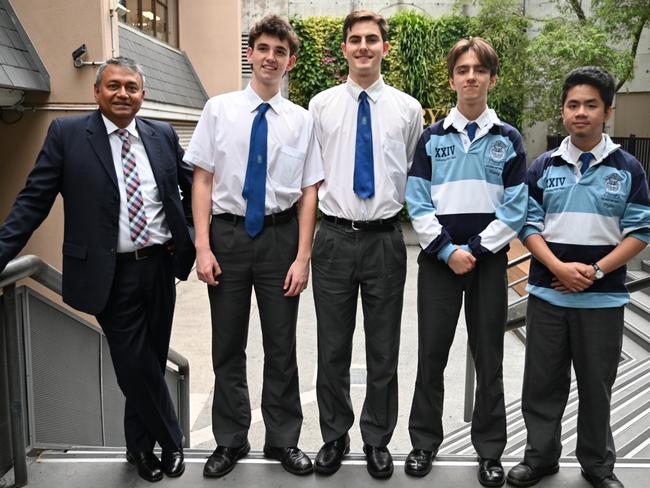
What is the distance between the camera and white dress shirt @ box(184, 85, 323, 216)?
123 inches

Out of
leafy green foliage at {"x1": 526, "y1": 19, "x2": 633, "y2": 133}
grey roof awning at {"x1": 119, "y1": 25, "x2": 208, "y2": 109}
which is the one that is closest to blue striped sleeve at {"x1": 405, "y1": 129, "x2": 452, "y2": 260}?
grey roof awning at {"x1": 119, "y1": 25, "x2": 208, "y2": 109}

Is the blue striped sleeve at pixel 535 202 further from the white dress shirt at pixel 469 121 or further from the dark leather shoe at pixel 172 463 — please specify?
the dark leather shoe at pixel 172 463

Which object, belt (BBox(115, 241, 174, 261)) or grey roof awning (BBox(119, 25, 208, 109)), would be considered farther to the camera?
grey roof awning (BBox(119, 25, 208, 109))

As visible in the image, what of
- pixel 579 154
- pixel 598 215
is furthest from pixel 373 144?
pixel 598 215

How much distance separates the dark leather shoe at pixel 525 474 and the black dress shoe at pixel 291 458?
0.96 m

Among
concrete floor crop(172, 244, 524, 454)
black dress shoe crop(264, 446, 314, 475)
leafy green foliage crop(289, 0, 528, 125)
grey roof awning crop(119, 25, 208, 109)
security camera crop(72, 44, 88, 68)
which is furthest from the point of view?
leafy green foliage crop(289, 0, 528, 125)

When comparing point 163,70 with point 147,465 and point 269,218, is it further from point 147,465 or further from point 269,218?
point 147,465

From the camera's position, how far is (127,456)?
3.21 m

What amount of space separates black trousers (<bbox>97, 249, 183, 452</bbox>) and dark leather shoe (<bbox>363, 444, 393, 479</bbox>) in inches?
37.2

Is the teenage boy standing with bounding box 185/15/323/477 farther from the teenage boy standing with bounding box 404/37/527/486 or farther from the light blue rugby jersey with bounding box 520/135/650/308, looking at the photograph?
the light blue rugby jersey with bounding box 520/135/650/308

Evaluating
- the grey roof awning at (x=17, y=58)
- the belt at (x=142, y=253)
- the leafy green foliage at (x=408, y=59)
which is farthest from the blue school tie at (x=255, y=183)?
the leafy green foliage at (x=408, y=59)

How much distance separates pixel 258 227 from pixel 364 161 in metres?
0.60

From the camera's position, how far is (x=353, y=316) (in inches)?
128

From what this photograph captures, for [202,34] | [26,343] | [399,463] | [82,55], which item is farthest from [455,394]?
[202,34]
